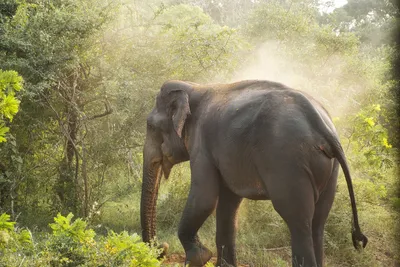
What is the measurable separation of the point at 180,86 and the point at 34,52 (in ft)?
7.83

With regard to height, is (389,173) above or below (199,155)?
below

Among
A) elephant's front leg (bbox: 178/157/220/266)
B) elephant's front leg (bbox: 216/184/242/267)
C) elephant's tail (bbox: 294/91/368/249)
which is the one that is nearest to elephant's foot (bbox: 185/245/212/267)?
elephant's front leg (bbox: 178/157/220/266)

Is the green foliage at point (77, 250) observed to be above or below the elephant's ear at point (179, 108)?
below

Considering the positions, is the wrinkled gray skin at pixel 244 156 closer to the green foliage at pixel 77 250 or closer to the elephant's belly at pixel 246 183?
the elephant's belly at pixel 246 183

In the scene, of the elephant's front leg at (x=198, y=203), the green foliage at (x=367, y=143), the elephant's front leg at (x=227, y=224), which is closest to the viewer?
the elephant's front leg at (x=198, y=203)

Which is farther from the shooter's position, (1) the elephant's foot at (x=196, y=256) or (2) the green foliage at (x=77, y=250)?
(1) the elephant's foot at (x=196, y=256)

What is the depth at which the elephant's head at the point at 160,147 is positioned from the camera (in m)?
6.58

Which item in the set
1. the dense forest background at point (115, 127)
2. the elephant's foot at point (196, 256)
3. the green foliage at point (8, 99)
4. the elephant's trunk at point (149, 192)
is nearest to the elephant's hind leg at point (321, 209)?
the elephant's foot at point (196, 256)

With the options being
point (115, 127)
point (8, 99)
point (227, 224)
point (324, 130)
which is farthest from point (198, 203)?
point (115, 127)

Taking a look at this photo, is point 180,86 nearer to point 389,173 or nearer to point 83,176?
point 83,176

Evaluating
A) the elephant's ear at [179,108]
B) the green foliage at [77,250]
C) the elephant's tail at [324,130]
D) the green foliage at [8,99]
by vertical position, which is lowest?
the green foliage at [77,250]

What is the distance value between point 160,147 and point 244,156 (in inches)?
65.5

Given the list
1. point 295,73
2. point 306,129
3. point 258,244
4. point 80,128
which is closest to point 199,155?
point 306,129

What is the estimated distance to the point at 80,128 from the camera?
9336 millimetres
